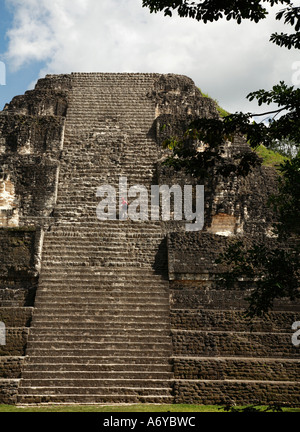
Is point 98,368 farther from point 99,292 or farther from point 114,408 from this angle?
point 99,292

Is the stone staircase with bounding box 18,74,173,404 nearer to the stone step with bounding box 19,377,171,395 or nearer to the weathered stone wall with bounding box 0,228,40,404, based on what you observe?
the stone step with bounding box 19,377,171,395

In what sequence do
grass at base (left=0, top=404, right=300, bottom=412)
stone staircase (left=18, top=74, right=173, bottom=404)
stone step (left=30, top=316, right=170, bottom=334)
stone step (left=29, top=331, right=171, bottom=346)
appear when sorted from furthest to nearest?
stone step (left=30, top=316, right=170, bottom=334) < stone step (left=29, top=331, right=171, bottom=346) < stone staircase (left=18, top=74, right=173, bottom=404) < grass at base (left=0, top=404, right=300, bottom=412)

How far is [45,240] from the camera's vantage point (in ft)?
35.5

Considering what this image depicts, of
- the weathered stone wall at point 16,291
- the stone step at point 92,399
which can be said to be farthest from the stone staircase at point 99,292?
the weathered stone wall at point 16,291

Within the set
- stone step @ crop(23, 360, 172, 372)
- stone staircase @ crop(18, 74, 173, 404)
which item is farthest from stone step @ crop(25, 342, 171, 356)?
stone step @ crop(23, 360, 172, 372)

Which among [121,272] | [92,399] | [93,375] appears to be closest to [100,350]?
[93,375]

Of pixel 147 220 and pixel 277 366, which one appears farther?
pixel 147 220

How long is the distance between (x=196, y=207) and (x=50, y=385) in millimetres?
5764

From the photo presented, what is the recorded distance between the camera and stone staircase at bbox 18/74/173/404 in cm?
801

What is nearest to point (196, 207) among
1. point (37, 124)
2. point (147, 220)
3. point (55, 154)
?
point (147, 220)

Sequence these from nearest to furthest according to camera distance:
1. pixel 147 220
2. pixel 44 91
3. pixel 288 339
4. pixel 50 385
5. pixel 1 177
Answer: pixel 50 385
pixel 288 339
pixel 147 220
pixel 1 177
pixel 44 91

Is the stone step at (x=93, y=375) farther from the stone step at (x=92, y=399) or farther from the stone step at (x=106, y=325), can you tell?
the stone step at (x=106, y=325)

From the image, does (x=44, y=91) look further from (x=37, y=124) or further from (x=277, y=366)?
(x=277, y=366)

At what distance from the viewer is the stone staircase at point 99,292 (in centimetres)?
801
